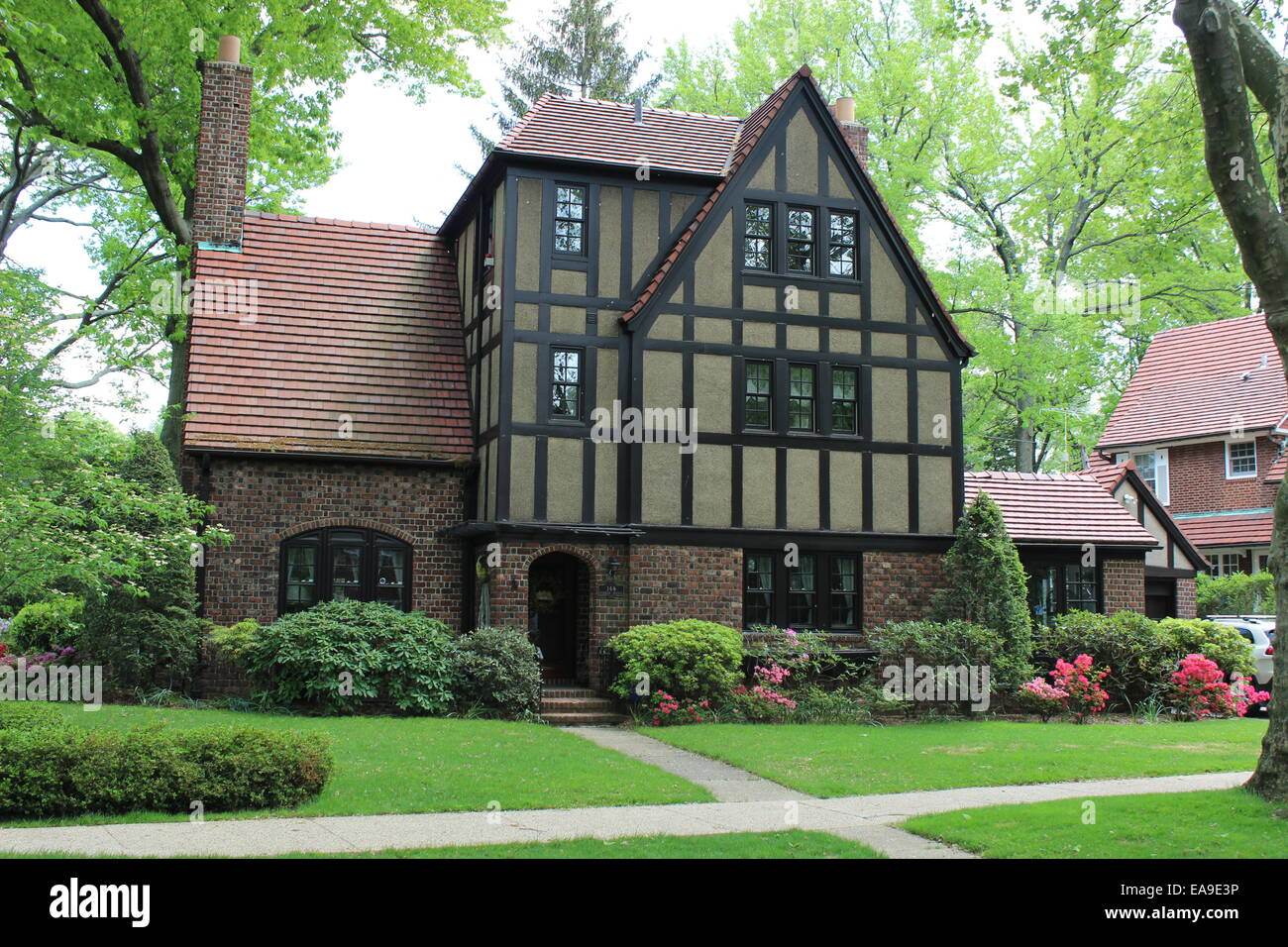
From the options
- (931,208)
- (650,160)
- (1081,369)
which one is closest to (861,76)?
(931,208)

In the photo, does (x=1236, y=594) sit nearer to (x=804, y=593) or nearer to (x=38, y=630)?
(x=804, y=593)

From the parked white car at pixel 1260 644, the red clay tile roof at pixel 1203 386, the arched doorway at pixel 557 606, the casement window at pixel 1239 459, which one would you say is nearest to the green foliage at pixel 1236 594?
Result: the casement window at pixel 1239 459

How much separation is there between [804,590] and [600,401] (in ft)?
15.3

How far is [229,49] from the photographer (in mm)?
20875

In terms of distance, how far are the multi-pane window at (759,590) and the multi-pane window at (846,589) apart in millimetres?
1176

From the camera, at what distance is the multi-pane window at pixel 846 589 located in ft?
64.8

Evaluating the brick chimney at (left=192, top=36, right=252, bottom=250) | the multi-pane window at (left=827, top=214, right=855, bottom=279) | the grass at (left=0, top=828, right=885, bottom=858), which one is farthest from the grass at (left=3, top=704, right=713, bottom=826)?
the multi-pane window at (left=827, top=214, right=855, bottom=279)

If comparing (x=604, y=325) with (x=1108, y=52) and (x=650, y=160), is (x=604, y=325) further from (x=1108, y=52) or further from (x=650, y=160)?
(x=1108, y=52)

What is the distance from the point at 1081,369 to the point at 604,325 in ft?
60.7

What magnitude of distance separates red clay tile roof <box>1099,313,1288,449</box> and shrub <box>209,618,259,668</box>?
85.5 feet

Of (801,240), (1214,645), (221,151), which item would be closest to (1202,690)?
(1214,645)

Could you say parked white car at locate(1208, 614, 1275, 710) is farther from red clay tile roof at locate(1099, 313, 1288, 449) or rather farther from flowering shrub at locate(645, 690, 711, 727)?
flowering shrub at locate(645, 690, 711, 727)

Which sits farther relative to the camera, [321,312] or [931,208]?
[931,208]
